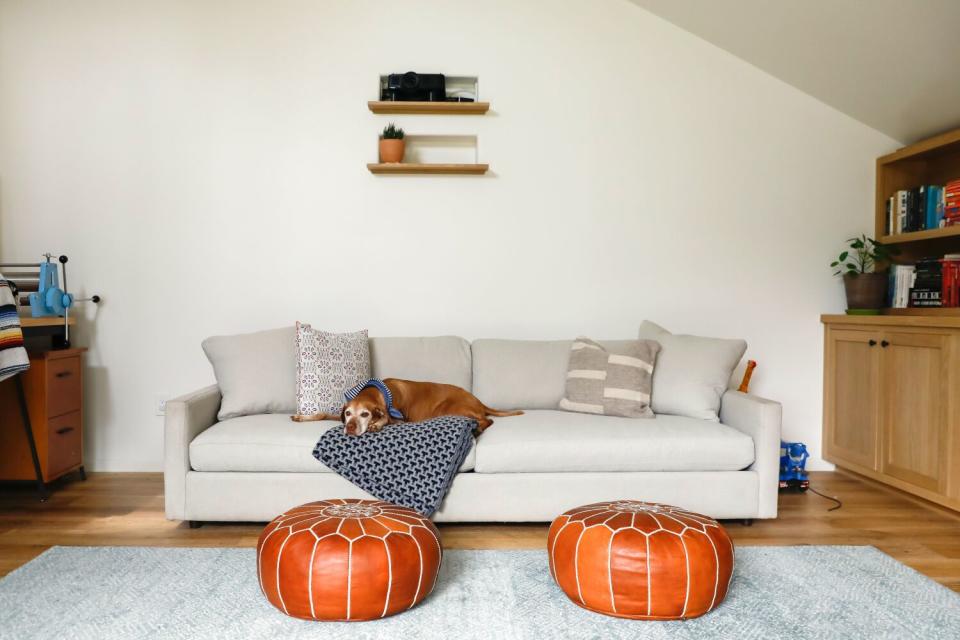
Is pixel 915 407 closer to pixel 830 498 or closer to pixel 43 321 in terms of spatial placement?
pixel 830 498

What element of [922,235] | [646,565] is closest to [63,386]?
[646,565]

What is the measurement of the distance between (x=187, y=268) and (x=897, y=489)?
4.02m

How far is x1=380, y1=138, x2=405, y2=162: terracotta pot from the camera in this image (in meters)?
3.65

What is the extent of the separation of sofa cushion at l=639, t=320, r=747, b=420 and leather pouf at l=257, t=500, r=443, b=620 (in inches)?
63.4

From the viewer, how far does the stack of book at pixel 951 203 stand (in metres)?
3.39

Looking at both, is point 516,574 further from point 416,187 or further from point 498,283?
point 416,187

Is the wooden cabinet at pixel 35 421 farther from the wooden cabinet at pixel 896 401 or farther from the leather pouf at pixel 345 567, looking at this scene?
the wooden cabinet at pixel 896 401

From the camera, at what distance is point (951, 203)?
11.2ft

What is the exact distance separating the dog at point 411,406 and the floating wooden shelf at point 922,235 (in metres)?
2.37

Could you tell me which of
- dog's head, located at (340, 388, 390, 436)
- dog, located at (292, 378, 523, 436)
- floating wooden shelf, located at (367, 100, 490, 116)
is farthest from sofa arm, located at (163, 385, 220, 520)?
floating wooden shelf, located at (367, 100, 490, 116)

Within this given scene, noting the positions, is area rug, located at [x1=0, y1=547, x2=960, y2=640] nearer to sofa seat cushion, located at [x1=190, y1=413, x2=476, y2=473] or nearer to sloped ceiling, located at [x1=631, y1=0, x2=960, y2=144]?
sofa seat cushion, located at [x1=190, y1=413, x2=476, y2=473]

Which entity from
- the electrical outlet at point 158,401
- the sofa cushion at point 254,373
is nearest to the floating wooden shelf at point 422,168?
the sofa cushion at point 254,373

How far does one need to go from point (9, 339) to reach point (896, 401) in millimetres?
4195

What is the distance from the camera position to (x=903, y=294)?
369cm
